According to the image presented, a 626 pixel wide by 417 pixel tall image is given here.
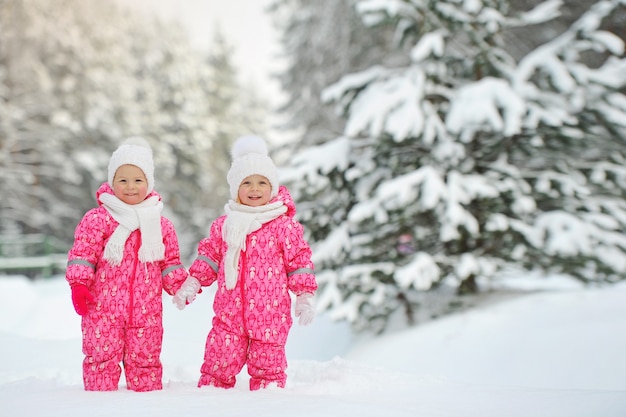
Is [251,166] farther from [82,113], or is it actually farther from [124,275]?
[82,113]

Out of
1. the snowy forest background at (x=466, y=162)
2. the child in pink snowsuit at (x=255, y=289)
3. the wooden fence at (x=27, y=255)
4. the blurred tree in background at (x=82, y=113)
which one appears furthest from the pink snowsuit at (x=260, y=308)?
the blurred tree in background at (x=82, y=113)

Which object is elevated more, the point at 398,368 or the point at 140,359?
the point at 140,359

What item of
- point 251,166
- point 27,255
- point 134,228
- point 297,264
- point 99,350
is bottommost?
point 99,350

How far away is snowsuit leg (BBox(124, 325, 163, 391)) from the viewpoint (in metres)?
3.50

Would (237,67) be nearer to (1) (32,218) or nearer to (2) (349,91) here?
(1) (32,218)

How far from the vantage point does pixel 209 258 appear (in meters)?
3.65

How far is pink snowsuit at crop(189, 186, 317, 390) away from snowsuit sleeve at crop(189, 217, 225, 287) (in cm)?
7

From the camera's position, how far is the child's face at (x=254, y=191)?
3.61 meters

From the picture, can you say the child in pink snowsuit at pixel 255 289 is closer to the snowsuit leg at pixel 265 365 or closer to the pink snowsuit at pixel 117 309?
the snowsuit leg at pixel 265 365

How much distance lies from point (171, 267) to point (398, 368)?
356 centimetres

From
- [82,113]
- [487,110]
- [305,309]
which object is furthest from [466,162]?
[82,113]

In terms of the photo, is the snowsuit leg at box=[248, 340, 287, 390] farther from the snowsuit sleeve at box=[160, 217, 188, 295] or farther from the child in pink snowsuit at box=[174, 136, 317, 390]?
the snowsuit sleeve at box=[160, 217, 188, 295]

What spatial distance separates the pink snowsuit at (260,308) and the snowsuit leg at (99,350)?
52cm

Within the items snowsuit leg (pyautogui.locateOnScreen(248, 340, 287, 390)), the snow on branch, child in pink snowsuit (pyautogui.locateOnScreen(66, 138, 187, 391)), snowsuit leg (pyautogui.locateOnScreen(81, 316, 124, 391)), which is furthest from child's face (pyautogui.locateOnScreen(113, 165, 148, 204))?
the snow on branch
